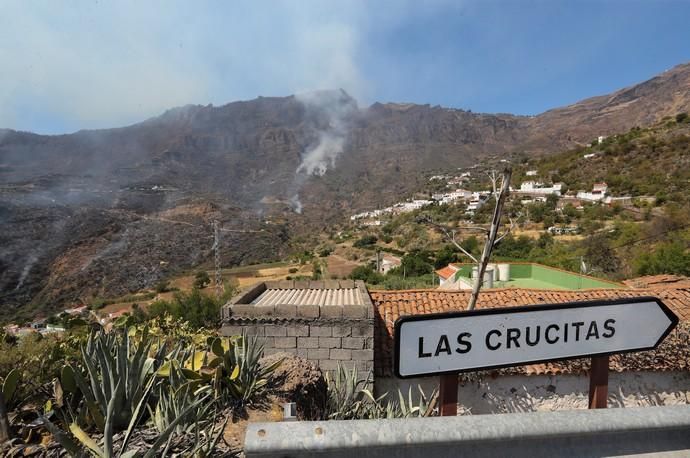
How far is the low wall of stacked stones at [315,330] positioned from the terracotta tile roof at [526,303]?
0.96m

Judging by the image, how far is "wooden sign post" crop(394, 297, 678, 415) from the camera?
169cm

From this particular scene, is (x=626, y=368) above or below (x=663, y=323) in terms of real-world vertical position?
below

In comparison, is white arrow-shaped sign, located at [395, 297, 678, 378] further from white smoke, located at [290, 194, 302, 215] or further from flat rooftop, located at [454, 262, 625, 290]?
white smoke, located at [290, 194, 302, 215]

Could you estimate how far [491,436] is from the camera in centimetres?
142

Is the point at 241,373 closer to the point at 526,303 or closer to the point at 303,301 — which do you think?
the point at 303,301

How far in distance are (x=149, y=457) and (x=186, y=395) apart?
88 cm

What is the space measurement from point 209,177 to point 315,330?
122 m

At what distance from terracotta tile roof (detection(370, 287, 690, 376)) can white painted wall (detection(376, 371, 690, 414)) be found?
0.64ft

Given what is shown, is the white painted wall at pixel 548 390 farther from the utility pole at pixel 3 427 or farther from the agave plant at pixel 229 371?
the utility pole at pixel 3 427

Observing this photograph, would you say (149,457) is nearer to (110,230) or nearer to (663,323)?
(663,323)

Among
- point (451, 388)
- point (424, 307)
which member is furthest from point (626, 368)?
point (451, 388)

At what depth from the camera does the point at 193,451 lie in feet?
7.66

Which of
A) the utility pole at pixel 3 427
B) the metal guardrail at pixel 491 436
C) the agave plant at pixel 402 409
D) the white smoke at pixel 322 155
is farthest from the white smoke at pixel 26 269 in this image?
the white smoke at pixel 322 155

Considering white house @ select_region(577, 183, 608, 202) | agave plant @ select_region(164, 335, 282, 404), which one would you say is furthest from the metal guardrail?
white house @ select_region(577, 183, 608, 202)
